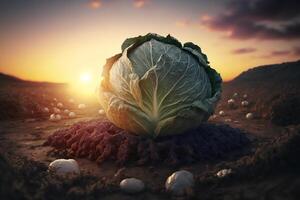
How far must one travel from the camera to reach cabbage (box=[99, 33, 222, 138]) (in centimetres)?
698

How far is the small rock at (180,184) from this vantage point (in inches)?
208

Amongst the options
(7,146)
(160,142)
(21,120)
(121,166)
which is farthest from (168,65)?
(21,120)

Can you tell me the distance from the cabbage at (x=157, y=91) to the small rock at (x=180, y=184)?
165 centimetres

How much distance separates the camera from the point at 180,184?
535cm

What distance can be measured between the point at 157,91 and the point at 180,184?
2169 mm

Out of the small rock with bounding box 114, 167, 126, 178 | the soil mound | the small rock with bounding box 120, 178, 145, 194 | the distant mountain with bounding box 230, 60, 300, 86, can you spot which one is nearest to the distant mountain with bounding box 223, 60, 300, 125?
the distant mountain with bounding box 230, 60, 300, 86

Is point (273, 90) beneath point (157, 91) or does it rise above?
beneath

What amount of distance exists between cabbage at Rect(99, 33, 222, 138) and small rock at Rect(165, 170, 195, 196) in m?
1.65

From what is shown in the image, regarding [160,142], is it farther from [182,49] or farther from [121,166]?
[182,49]

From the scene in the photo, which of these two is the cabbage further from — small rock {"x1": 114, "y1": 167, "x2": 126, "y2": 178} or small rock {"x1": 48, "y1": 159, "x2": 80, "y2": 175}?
small rock {"x1": 48, "y1": 159, "x2": 80, "y2": 175}

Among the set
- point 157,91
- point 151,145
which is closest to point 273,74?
point 157,91

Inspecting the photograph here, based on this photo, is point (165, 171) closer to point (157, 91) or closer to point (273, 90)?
point (157, 91)

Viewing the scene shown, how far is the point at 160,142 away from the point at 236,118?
17.7 feet

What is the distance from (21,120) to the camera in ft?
40.2
